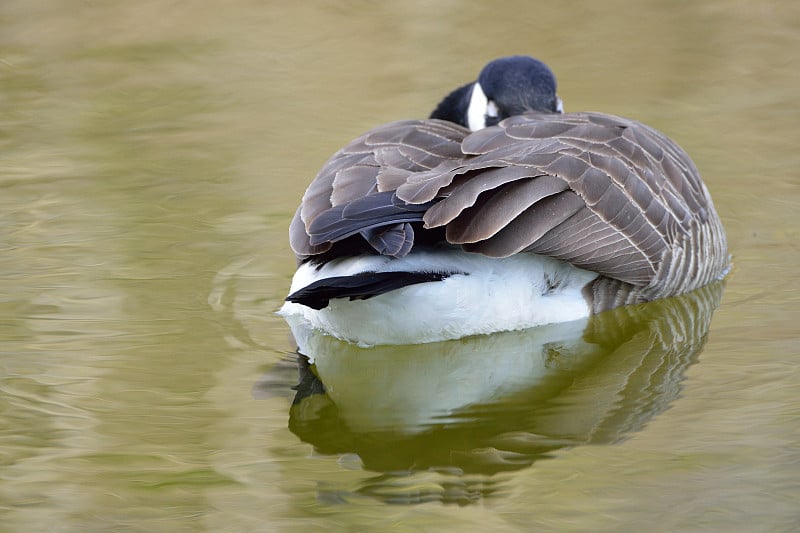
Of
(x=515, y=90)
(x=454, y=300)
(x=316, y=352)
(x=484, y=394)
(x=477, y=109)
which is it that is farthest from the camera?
(x=477, y=109)

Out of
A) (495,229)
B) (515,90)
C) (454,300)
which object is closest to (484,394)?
(454,300)

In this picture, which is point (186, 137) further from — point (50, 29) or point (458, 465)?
point (458, 465)

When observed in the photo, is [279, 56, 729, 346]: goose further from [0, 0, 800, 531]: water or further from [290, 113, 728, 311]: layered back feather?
[0, 0, 800, 531]: water

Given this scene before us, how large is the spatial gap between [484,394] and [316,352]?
0.86 meters

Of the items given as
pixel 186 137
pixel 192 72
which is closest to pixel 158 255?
pixel 186 137

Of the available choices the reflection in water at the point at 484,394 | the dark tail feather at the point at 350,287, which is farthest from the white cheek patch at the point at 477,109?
Answer: the dark tail feather at the point at 350,287

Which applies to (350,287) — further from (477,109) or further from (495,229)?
(477,109)

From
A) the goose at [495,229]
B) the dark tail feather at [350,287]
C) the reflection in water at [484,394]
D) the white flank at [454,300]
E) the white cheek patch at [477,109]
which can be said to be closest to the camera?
the reflection in water at [484,394]

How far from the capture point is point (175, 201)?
23.9ft

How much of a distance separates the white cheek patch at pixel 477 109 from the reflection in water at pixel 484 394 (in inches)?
57.3

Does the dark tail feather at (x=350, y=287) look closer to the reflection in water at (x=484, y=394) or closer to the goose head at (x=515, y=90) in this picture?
the reflection in water at (x=484, y=394)

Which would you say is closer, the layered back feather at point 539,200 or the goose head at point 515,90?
the layered back feather at point 539,200

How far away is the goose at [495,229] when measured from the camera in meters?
4.73

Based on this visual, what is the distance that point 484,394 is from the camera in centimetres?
487
